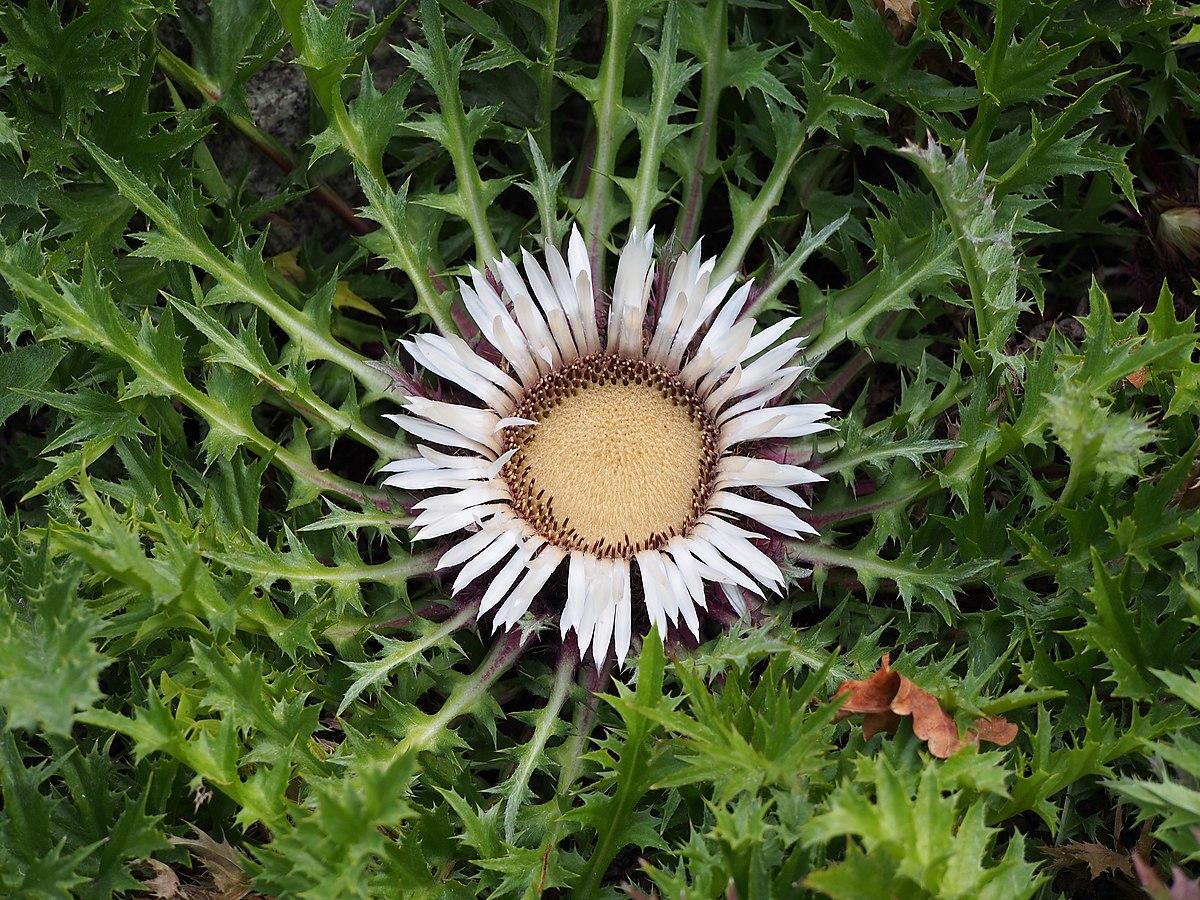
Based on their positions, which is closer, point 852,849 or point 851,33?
point 852,849

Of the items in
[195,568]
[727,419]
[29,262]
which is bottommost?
[195,568]

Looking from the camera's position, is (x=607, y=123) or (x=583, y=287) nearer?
(x=583, y=287)

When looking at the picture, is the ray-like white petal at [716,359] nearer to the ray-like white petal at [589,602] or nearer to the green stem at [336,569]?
the ray-like white petal at [589,602]

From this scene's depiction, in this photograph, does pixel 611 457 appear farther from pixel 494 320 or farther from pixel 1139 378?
pixel 1139 378

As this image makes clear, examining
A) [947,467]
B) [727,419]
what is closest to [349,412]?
[727,419]

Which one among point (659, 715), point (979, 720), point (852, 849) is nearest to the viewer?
point (852, 849)

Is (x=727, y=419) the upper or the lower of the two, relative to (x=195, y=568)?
upper

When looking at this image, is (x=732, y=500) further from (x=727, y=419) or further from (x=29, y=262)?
(x=29, y=262)

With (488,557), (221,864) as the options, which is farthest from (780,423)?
(221,864)
